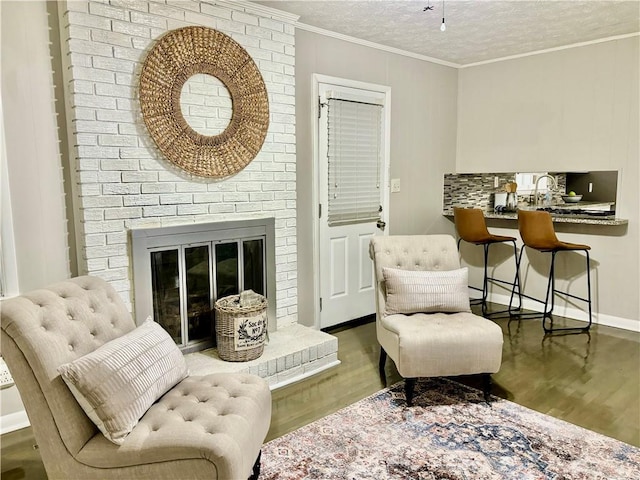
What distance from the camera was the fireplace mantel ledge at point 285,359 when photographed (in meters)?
2.84

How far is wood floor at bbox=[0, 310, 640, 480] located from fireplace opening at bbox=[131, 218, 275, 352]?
71 centimetres

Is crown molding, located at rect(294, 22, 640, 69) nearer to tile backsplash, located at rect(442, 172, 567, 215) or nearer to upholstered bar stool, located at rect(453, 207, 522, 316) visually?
tile backsplash, located at rect(442, 172, 567, 215)

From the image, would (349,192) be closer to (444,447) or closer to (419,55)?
(419,55)

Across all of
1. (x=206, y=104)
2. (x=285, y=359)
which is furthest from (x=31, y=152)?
(x=285, y=359)

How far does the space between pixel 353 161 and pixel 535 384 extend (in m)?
2.18

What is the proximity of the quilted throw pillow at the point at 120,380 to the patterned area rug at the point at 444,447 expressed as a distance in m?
0.69

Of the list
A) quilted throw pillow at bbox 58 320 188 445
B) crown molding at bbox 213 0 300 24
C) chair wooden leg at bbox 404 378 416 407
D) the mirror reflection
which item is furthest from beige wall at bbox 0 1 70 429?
chair wooden leg at bbox 404 378 416 407

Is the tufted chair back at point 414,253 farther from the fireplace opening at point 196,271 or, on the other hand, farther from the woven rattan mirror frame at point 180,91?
the woven rattan mirror frame at point 180,91

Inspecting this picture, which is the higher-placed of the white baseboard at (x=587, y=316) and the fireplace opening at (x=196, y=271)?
the fireplace opening at (x=196, y=271)

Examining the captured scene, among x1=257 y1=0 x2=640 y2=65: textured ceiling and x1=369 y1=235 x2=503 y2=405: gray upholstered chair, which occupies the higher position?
x1=257 y1=0 x2=640 y2=65: textured ceiling

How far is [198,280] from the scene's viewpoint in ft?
9.94

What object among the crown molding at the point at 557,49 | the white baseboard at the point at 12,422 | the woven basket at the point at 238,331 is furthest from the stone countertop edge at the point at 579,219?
the white baseboard at the point at 12,422


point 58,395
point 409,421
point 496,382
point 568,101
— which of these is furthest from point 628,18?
point 58,395

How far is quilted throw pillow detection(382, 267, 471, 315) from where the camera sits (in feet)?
9.62
